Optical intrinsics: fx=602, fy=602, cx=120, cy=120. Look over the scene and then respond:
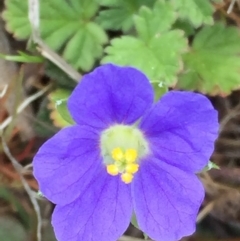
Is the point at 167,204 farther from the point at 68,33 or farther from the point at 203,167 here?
the point at 68,33

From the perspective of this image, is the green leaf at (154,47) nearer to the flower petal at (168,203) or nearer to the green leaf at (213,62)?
the green leaf at (213,62)

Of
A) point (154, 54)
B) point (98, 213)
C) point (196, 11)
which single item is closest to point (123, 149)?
point (98, 213)

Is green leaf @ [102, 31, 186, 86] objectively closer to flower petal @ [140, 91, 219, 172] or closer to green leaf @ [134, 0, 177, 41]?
green leaf @ [134, 0, 177, 41]

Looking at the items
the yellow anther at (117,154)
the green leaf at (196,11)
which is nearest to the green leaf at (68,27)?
the green leaf at (196,11)

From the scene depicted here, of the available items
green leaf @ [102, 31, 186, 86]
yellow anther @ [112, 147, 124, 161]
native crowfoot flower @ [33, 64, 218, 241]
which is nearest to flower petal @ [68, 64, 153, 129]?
native crowfoot flower @ [33, 64, 218, 241]

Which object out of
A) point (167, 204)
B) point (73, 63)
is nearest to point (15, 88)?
point (73, 63)
